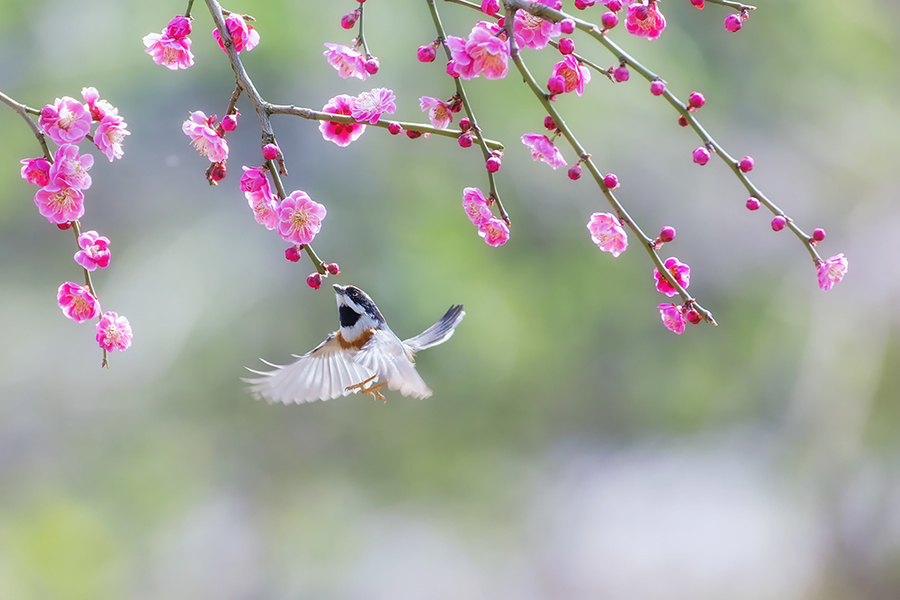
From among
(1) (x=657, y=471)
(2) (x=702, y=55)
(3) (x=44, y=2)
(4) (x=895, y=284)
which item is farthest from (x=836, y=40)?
(3) (x=44, y=2)

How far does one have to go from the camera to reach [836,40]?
4113mm

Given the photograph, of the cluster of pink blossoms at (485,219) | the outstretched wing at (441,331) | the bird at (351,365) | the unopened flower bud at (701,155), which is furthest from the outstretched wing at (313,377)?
the unopened flower bud at (701,155)

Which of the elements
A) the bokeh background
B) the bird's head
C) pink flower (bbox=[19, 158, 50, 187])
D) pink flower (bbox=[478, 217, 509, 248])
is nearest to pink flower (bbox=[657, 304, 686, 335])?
pink flower (bbox=[478, 217, 509, 248])

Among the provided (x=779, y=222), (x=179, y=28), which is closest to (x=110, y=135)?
(x=179, y=28)

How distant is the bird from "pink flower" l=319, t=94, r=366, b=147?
0.23 m

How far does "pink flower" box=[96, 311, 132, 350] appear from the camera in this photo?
2.86 ft

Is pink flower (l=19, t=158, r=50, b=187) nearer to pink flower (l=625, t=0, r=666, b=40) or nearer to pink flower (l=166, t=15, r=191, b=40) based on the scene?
pink flower (l=166, t=15, r=191, b=40)

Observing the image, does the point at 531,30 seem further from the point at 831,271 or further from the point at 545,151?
the point at 831,271

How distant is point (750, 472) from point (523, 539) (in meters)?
1.13

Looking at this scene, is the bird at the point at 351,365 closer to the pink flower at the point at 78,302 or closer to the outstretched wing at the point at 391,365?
the outstretched wing at the point at 391,365

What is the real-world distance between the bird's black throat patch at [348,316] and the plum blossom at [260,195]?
10.5 inches

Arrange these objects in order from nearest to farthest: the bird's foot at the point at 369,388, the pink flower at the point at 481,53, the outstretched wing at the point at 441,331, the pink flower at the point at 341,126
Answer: the pink flower at the point at 481,53 → the pink flower at the point at 341,126 → the bird's foot at the point at 369,388 → the outstretched wing at the point at 441,331

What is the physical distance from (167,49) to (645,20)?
0.54m

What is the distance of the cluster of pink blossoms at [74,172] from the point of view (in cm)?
78
